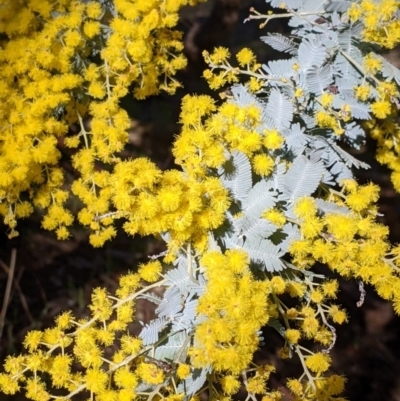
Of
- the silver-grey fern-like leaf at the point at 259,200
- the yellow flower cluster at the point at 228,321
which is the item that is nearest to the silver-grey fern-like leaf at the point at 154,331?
the yellow flower cluster at the point at 228,321

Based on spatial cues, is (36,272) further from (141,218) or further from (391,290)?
(391,290)

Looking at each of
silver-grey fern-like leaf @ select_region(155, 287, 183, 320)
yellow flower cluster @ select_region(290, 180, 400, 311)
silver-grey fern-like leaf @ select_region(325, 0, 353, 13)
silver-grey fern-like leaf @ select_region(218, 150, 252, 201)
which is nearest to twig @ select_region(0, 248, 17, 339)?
silver-grey fern-like leaf @ select_region(155, 287, 183, 320)

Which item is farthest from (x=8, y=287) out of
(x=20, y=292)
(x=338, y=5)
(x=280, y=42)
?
(x=338, y=5)

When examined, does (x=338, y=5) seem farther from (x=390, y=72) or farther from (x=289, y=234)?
(x=289, y=234)

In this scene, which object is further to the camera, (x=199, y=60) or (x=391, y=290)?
(x=199, y=60)

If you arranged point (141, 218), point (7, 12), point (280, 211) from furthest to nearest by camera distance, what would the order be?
point (7, 12) → point (280, 211) → point (141, 218)

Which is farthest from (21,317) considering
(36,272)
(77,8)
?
(77,8)
